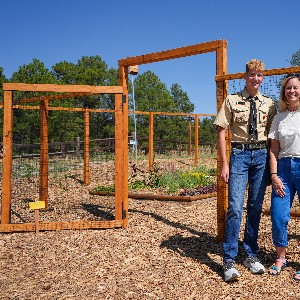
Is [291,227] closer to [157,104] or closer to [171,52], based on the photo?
[171,52]

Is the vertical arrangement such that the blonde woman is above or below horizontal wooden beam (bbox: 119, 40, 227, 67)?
below

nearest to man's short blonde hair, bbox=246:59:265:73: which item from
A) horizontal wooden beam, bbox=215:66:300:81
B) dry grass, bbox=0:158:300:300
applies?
horizontal wooden beam, bbox=215:66:300:81

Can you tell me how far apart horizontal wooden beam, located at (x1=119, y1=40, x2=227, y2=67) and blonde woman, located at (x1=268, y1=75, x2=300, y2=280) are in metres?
1.30

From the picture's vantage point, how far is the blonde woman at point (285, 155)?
3537mm

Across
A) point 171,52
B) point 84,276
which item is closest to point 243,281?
point 84,276

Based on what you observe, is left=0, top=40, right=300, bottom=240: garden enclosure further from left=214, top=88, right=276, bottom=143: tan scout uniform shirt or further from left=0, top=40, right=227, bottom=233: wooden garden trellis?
left=214, top=88, right=276, bottom=143: tan scout uniform shirt

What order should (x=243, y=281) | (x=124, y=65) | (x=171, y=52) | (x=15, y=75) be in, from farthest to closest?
(x=15, y=75) → (x=124, y=65) → (x=171, y=52) → (x=243, y=281)

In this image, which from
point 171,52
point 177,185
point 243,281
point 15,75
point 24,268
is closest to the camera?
point 243,281

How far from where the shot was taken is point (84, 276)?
3883 millimetres

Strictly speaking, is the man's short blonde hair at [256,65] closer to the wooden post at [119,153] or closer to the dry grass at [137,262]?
the dry grass at [137,262]

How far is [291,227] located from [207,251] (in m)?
1.44

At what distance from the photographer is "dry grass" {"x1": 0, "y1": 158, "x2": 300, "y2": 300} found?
3.48 meters

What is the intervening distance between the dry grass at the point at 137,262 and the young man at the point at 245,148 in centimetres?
35

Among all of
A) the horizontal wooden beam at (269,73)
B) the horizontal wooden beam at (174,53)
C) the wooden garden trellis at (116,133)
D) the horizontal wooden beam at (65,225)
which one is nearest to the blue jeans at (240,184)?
the horizontal wooden beam at (269,73)
